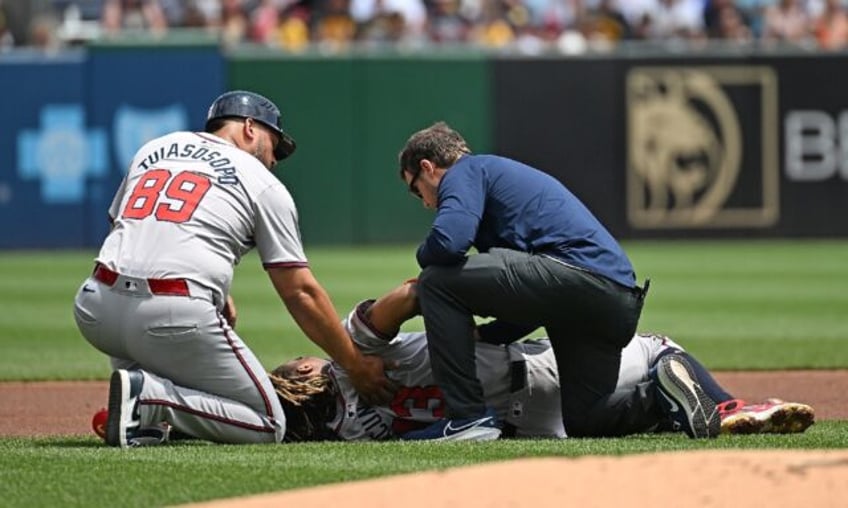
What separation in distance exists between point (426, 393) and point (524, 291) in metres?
0.66

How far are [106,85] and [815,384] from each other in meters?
11.0

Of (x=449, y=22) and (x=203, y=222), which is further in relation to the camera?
(x=449, y=22)

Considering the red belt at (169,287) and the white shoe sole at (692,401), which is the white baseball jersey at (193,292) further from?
the white shoe sole at (692,401)

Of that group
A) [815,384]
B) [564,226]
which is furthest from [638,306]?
[815,384]

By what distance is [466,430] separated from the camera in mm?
6461

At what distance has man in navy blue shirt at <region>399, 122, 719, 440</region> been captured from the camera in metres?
6.41

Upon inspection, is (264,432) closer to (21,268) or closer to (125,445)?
(125,445)

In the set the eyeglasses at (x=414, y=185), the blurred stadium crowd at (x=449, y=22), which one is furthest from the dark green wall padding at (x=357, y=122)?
the eyeglasses at (x=414, y=185)

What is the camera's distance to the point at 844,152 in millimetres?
19547

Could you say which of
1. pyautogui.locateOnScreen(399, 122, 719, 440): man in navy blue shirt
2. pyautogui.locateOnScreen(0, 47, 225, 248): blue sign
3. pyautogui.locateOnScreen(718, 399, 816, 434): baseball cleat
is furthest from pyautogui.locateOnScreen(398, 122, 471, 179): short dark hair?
pyautogui.locateOnScreen(0, 47, 225, 248): blue sign

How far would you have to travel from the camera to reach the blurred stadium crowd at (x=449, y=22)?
65.7 feet

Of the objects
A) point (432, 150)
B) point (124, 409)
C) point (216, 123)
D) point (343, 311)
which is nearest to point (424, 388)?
point (432, 150)

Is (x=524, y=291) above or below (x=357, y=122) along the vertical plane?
above

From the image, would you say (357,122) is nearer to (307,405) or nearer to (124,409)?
(307,405)
